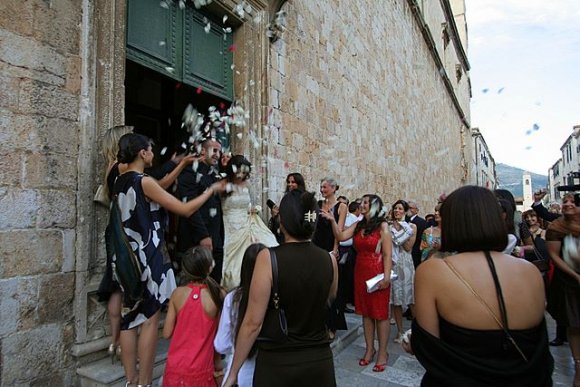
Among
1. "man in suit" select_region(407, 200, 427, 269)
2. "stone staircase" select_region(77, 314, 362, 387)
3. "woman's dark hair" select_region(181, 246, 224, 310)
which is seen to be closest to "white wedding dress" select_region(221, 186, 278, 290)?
"stone staircase" select_region(77, 314, 362, 387)

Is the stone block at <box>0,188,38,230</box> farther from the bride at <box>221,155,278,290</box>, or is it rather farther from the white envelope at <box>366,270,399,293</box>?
the white envelope at <box>366,270,399,293</box>

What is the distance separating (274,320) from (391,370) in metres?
2.50

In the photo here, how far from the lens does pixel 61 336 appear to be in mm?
2879

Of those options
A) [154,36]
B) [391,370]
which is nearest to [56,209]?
[154,36]

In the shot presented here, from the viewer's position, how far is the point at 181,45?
14.9ft

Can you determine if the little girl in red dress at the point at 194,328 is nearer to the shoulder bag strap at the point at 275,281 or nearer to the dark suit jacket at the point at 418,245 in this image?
the shoulder bag strap at the point at 275,281

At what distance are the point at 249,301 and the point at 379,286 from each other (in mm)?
2306

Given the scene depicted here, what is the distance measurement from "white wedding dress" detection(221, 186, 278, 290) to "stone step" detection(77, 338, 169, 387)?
1000mm

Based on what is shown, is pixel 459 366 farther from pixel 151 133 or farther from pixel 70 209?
pixel 151 133

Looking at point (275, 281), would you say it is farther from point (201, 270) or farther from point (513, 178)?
point (513, 178)

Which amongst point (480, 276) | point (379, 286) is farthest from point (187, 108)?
point (480, 276)

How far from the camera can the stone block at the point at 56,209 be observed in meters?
2.83

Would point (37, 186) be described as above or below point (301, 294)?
above

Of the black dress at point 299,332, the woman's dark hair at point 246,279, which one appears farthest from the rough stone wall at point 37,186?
the black dress at point 299,332
